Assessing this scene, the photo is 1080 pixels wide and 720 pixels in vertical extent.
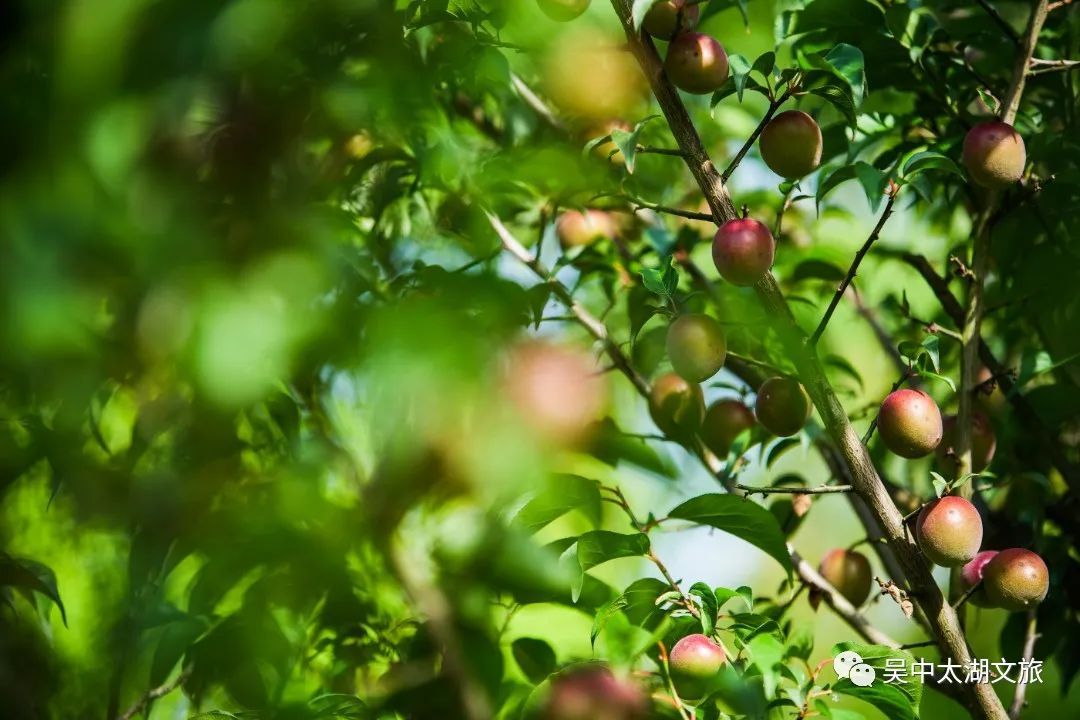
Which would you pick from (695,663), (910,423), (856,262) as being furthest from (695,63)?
(695,663)

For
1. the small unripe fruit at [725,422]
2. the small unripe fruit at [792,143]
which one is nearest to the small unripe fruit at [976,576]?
the small unripe fruit at [725,422]

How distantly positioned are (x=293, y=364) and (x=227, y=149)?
15cm

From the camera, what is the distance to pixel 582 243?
1.06 m

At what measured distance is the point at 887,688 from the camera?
2.23 ft

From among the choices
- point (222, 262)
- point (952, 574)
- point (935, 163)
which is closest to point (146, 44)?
point (222, 262)

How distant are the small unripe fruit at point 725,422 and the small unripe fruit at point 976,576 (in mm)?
227

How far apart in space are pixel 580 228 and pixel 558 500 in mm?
397

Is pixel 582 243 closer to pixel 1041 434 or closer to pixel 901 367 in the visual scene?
pixel 901 367

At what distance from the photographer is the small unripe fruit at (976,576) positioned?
0.78 m

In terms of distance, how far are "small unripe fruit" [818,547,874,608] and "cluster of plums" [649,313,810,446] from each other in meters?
0.15

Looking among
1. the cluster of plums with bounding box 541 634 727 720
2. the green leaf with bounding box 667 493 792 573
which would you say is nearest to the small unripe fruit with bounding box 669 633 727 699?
the cluster of plums with bounding box 541 634 727 720

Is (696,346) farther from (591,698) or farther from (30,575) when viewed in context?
(30,575)

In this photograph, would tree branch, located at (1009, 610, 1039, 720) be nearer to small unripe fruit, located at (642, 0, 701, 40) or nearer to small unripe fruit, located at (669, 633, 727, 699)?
small unripe fruit, located at (669, 633, 727, 699)

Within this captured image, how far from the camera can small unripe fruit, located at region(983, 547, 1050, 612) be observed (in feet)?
2.44
